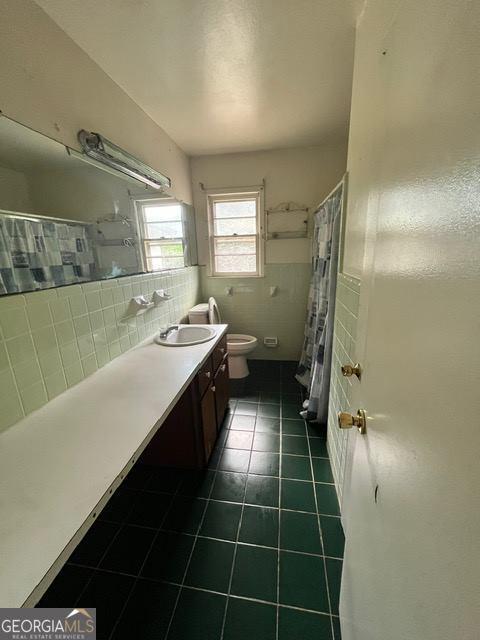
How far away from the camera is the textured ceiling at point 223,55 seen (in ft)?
3.65

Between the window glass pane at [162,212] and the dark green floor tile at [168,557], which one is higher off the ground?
the window glass pane at [162,212]

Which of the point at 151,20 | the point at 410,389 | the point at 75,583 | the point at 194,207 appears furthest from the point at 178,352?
the point at 194,207

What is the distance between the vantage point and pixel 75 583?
43.4 inches

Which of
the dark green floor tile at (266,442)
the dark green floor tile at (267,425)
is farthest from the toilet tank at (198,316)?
the dark green floor tile at (266,442)

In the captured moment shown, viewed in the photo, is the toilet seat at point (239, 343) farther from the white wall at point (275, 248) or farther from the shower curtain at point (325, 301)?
the shower curtain at point (325, 301)

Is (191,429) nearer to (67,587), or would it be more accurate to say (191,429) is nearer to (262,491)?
(262,491)

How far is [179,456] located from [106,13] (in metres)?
2.26

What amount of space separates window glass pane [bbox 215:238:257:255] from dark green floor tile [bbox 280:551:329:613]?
8.60 feet

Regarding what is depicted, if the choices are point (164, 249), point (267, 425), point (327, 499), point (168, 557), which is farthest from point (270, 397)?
point (164, 249)

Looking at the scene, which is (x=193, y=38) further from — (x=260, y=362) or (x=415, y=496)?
(x=260, y=362)

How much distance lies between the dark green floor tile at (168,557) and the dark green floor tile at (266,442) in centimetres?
72

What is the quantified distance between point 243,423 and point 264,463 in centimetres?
43

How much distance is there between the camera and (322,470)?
165 centimetres

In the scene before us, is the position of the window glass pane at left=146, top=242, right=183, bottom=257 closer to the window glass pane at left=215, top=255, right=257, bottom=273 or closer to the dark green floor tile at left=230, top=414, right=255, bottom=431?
the window glass pane at left=215, top=255, right=257, bottom=273
